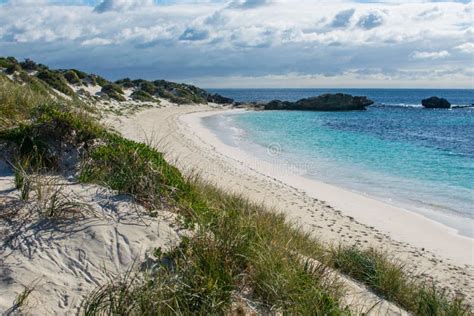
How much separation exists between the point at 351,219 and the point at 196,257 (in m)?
8.08

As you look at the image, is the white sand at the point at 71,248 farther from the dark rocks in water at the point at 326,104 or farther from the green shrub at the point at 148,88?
the dark rocks in water at the point at 326,104

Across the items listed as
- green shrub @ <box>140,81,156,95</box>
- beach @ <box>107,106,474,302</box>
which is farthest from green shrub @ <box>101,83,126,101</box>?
beach @ <box>107,106,474,302</box>

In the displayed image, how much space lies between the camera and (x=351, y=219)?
11.9 meters

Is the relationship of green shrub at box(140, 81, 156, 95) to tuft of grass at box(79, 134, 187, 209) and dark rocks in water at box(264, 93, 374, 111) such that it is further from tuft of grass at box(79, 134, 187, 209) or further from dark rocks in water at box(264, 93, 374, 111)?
tuft of grass at box(79, 134, 187, 209)

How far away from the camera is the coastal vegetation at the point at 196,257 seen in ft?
13.7

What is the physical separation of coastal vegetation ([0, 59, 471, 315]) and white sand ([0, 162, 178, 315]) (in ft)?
0.50

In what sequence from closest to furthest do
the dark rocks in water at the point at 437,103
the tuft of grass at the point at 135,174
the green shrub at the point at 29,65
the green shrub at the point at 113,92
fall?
the tuft of grass at the point at 135,174, the green shrub at the point at 29,65, the green shrub at the point at 113,92, the dark rocks in water at the point at 437,103

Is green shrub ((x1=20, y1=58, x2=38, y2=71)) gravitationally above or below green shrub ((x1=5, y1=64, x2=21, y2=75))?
above

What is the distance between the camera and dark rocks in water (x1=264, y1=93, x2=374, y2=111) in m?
72.3

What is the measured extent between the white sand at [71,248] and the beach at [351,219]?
122 inches

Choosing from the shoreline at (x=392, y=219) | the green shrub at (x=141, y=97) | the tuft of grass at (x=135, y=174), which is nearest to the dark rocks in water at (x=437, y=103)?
the green shrub at (x=141, y=97)

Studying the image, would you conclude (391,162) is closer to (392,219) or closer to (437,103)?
(392,219)

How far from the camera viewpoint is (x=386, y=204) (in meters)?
13.8

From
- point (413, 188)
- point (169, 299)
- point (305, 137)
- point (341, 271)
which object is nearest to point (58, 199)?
point (169, 299)
